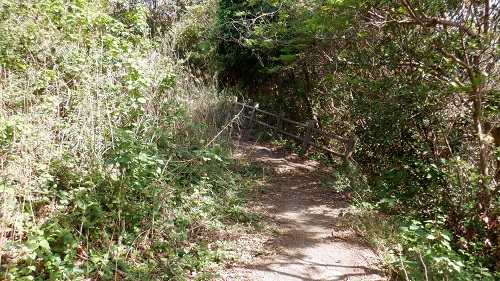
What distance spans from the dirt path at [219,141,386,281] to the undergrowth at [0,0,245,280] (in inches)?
18.6

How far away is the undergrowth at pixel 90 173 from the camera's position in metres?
3.25

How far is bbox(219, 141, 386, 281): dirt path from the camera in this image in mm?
3961

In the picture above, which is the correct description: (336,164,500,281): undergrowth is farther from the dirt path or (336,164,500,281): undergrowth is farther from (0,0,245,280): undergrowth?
(0,0,245,280): undergrowth

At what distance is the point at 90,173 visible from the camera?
3877 mm

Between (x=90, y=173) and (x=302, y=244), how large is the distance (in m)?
2.83

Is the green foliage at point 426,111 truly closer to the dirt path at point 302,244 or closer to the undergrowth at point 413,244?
the undergrowth at point 413,244

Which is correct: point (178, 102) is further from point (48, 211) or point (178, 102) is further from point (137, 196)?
point (48, 211)

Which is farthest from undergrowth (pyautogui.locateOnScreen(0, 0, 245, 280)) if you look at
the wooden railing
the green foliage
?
the wooden railing

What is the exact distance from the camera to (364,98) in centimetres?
734

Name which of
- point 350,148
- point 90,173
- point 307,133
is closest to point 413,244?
point 90,173

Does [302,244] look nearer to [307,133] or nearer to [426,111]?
[426,111]

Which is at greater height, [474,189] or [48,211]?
[474,189]

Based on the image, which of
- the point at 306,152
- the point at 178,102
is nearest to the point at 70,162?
the point at 178,102

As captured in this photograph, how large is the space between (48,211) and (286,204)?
378 centimetres
